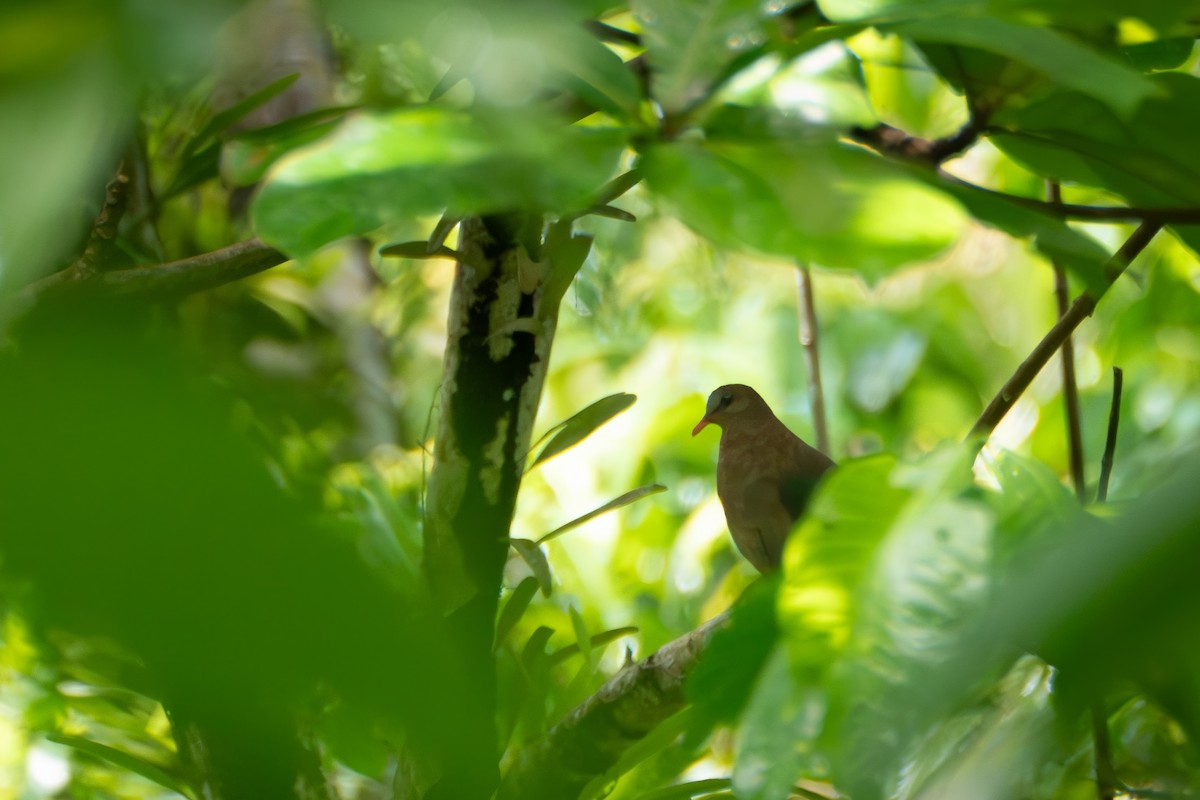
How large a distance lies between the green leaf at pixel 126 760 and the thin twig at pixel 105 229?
55 cm

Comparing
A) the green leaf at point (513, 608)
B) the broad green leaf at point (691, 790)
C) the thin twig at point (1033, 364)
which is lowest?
the broad green leaf at point (691, 790)

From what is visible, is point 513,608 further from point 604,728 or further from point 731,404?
point 731,404

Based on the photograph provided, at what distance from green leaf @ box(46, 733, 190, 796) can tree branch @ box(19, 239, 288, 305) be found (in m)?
0.54

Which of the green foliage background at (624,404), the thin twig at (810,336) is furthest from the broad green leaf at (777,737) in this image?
the thin twig at (810,336)

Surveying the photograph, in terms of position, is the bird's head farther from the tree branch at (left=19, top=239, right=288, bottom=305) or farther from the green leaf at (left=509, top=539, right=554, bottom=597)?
the tree branch at (left=19, top=239, right=288, bottom=305)

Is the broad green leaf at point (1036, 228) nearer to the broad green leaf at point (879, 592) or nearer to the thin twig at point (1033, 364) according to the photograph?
the broad green leaf at point (879, 592)

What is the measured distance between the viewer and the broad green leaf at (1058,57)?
1.59 feet

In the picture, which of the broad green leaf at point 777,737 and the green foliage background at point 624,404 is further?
the broad green leaf at point 777,737

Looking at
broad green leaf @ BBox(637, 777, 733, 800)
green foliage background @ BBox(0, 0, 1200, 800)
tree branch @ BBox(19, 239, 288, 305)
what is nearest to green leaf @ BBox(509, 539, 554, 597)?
green foliage background @ BBox(0, 0, 1200, 800)

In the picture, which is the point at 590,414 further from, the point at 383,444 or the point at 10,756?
the point at 383,444

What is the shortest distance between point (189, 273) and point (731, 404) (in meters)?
1.50

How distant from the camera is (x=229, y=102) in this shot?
2.49 metres

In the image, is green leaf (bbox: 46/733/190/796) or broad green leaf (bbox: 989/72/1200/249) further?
green leaf (bbox: 46/733/190/796)

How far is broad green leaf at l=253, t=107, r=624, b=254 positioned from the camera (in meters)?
0.45
